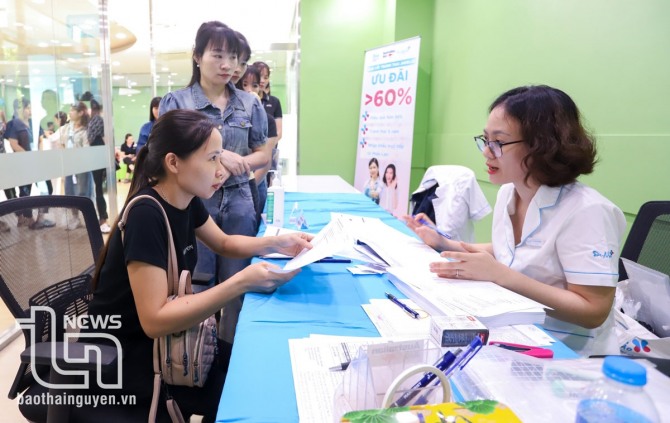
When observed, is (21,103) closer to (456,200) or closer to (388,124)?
(456,200)

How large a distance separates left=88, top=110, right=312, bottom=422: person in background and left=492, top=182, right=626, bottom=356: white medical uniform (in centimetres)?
64

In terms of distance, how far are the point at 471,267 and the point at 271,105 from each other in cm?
280

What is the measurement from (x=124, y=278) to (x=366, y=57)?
437cm

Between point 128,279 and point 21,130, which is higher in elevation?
point 21,130

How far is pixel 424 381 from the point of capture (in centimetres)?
51

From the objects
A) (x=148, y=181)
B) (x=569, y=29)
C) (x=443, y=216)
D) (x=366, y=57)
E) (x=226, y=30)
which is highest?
(x=366, y=57)

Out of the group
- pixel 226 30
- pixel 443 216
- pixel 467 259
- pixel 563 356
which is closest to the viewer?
pixel 563 356

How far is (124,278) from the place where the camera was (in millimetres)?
1036

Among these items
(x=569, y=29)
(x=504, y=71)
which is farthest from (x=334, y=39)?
(x=569, y=29)

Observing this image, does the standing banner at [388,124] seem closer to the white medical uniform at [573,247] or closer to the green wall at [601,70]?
the green wall at [601,70]

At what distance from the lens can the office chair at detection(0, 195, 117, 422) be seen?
87 cm

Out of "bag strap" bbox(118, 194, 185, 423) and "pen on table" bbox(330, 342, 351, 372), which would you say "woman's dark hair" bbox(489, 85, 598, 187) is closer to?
"pen on table" bbox(330, 342, 351, 372)

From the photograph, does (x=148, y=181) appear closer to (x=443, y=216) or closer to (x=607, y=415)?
(x=607, y=415)

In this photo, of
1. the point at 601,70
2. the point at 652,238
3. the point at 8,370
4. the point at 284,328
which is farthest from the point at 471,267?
the point at 8,370
